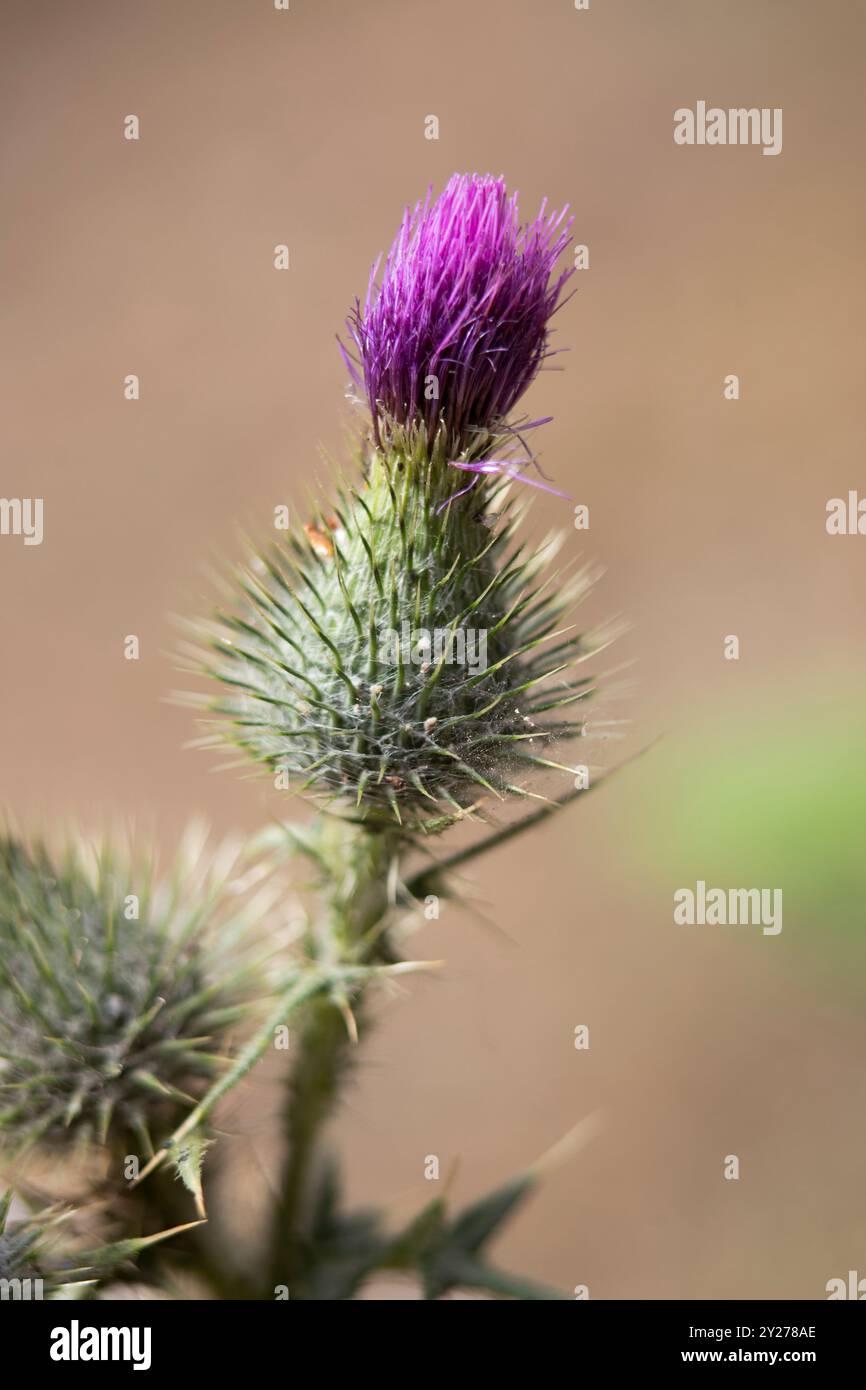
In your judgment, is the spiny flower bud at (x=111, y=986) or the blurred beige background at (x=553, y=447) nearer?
the spiny flower bud at (x=111, y=986)

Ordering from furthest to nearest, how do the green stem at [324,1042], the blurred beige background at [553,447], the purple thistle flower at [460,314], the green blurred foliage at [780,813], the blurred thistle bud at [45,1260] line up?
1. the blurred beige background at [553,447]
2. the green blurred foliage at [780,813]
3. the green stem at [324,1042]
4. the purple thistle flower at [460,314]
5. the blurred thistle bud at [45,1260]

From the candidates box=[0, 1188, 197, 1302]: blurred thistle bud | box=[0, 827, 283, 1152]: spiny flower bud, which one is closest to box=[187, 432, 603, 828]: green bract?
box=[0, 827, 283, 1152]: spiny flower bud

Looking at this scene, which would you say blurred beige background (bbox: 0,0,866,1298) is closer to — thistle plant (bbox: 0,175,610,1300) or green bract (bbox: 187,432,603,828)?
thistle plant (bbox: 0,175,610,1300)

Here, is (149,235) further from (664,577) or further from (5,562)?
(664,577)

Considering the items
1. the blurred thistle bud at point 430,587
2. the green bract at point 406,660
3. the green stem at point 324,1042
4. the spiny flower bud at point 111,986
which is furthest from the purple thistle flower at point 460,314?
the spiny flower bud at point 111,986

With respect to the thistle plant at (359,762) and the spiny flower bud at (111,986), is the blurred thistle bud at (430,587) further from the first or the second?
the spiny flower bud at (111,986)
